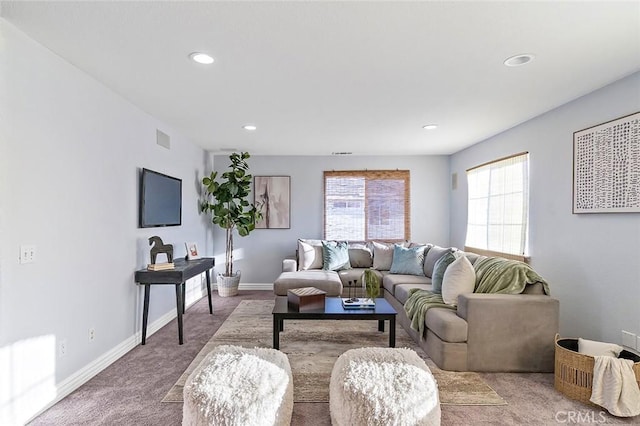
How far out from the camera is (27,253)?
2.22 m

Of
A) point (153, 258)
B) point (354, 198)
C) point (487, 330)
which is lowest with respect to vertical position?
point (487, 330)

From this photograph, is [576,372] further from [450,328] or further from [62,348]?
[62,348]

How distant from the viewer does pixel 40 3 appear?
185 centimetres

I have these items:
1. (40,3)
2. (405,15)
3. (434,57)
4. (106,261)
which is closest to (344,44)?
(405,15)

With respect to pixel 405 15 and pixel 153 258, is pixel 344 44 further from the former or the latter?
pixel 153 258

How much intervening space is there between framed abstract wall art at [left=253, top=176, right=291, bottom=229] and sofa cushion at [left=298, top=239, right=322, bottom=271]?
2.69 ft

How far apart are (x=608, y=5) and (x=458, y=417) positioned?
8.18 ft

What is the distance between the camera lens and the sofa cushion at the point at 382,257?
543 centimetres

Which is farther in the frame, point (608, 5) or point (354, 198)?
point (354, 198)

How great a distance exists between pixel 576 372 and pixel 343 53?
270 centimetres

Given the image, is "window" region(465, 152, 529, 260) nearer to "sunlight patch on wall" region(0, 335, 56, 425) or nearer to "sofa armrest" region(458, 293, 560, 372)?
"sofa armrest" region(458, 293, 560, 372)

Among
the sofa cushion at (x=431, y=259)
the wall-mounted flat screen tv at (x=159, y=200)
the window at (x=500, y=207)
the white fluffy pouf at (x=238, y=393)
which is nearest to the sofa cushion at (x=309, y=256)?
the sofa cushion at (x=431, y=259)

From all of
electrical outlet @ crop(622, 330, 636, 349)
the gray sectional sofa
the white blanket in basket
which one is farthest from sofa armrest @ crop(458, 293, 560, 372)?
the white blanket in basket

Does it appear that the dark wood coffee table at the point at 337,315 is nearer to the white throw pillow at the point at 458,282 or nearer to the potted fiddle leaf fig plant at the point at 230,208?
the white throw pillow at the point at 458,282
